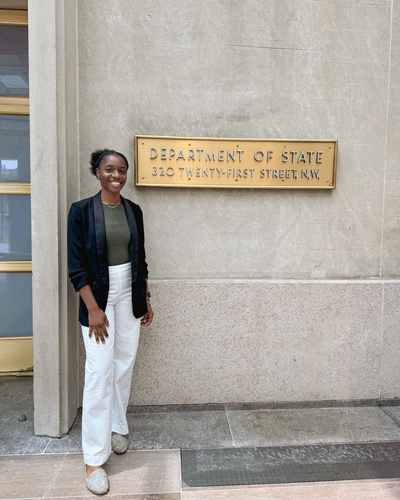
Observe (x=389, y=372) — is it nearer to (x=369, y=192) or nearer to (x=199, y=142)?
(x=369, y=192)

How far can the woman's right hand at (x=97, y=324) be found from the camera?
2684 millimetres

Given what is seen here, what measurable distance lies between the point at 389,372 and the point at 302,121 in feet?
8.72

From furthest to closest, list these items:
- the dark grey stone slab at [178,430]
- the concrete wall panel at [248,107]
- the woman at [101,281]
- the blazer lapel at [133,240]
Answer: the concrete wall panel at [248,107] < the dark grey stone slab at [178,430] < the blazer lapel at [133,240] < the woman at [101,281]

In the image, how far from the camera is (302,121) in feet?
12.3

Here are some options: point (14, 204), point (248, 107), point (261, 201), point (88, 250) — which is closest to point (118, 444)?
point (88, 250)

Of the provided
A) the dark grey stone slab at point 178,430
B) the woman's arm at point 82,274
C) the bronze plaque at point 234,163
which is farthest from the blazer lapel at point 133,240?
the dark grey stone slab at point 178,430

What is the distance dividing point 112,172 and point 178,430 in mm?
2265

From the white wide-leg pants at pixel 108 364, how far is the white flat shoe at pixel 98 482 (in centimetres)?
7

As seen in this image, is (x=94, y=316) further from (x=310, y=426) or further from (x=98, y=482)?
(x=310, y=426)

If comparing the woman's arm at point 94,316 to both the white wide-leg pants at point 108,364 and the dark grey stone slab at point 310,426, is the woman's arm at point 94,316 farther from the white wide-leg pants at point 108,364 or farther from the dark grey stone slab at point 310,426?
the dark grey stone slab at point 310,426

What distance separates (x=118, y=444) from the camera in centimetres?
305

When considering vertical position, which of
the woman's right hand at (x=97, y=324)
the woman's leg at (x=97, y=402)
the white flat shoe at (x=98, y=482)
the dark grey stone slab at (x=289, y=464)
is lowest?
the dark grey stone slab at (x=289, y=464)

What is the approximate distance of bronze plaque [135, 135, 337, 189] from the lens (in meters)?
3.59

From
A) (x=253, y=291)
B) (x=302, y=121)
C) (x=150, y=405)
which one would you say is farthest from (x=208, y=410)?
(x=302, y=121)
